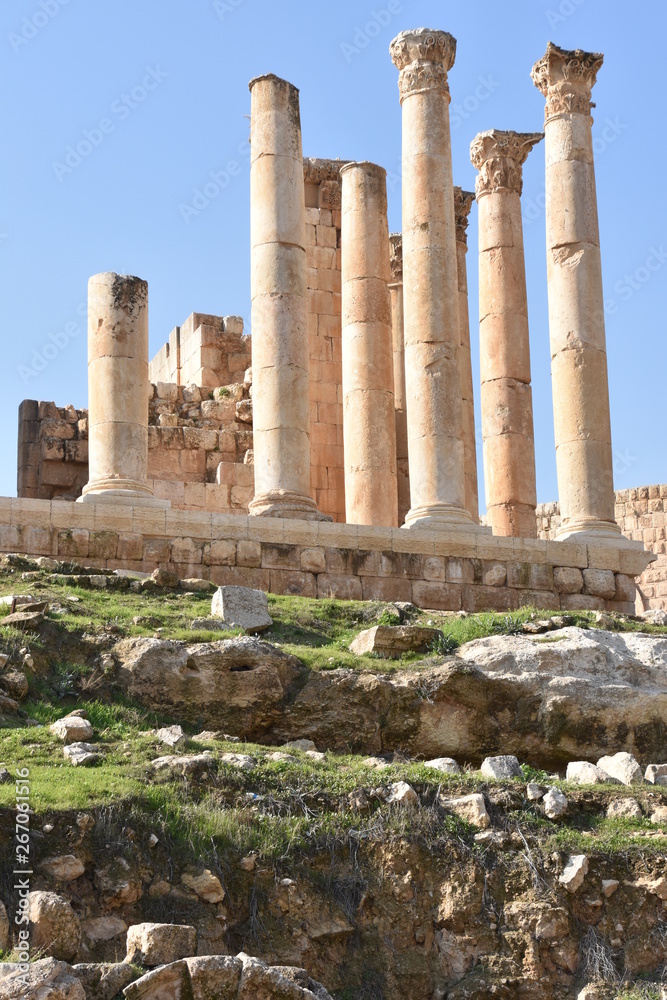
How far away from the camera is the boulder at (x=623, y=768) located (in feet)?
59.2

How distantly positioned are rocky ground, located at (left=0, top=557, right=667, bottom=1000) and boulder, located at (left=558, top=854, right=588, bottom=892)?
0.02 m

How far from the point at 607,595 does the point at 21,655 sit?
532 inches

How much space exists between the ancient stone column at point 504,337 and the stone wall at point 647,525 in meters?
8.08

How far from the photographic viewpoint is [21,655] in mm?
18344

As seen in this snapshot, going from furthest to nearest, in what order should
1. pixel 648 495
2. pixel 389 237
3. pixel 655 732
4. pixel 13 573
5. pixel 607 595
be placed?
pixel 648 495
pixel 389 237
pixel 607 595
pixel 13 573
pixel 655 732

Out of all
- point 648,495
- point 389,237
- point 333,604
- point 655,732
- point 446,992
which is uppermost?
point 389,237

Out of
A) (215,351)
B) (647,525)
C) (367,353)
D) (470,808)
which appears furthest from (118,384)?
(647,525)

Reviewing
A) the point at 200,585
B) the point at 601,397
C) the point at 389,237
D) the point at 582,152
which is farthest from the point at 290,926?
the point at 389,237

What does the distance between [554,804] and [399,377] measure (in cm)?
1996

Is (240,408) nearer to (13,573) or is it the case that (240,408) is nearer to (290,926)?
(13,573)

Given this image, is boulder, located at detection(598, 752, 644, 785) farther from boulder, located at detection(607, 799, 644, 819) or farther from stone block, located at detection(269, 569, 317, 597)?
stone block, located at detection(269, 569, 317, 597)

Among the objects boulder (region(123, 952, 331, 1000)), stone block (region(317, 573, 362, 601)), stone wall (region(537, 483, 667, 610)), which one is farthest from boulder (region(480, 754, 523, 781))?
stone wall (region(537, 483, 667, 610))

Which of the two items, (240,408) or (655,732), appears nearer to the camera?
(655,732)

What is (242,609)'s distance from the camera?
69.7 feet
